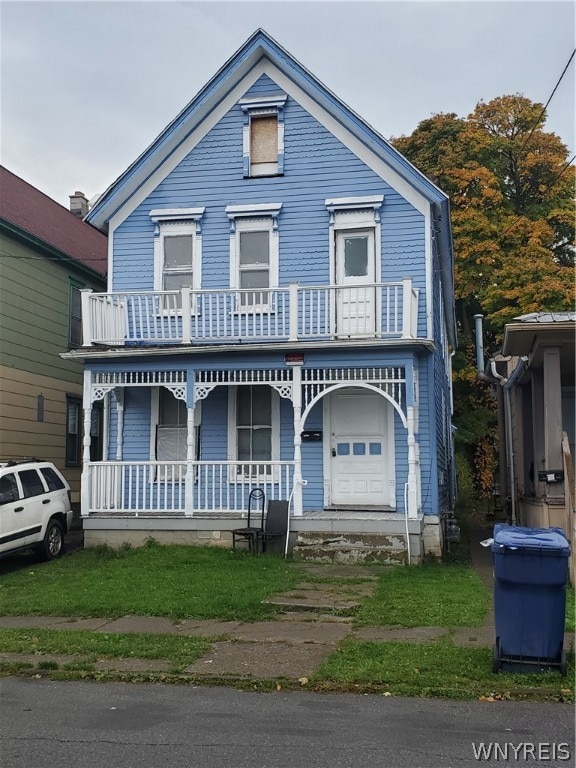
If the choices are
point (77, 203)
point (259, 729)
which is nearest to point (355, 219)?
point (259, 729)

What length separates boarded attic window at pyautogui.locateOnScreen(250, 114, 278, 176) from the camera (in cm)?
1559

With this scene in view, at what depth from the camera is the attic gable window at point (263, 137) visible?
50.7ft

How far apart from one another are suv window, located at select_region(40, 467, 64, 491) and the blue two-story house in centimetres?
52

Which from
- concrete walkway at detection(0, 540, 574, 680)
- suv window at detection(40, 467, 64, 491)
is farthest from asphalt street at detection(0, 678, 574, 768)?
suv window at detection(40, 467, 64, 491)

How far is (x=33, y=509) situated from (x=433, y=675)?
28.2 feet

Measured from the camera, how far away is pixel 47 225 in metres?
20.0

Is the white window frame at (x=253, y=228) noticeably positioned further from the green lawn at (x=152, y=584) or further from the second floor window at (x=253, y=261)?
the green lawn at (x=152, y=584)

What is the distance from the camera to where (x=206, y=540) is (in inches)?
548

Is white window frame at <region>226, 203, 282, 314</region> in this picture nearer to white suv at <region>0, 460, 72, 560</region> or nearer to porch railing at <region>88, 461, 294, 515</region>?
porch railing at <region>88, 461, 294, 515</region>

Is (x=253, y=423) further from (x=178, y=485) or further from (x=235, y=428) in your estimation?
(x=178, y=485)

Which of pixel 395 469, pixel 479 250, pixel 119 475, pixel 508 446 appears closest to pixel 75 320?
pixel 119 475

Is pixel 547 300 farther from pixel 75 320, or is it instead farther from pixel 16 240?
pixel 16 240

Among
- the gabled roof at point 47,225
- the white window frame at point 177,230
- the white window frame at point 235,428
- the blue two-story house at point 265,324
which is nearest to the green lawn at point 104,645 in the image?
the blue two-story house at point 265,324

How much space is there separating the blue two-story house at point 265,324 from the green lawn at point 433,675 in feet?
18.9
